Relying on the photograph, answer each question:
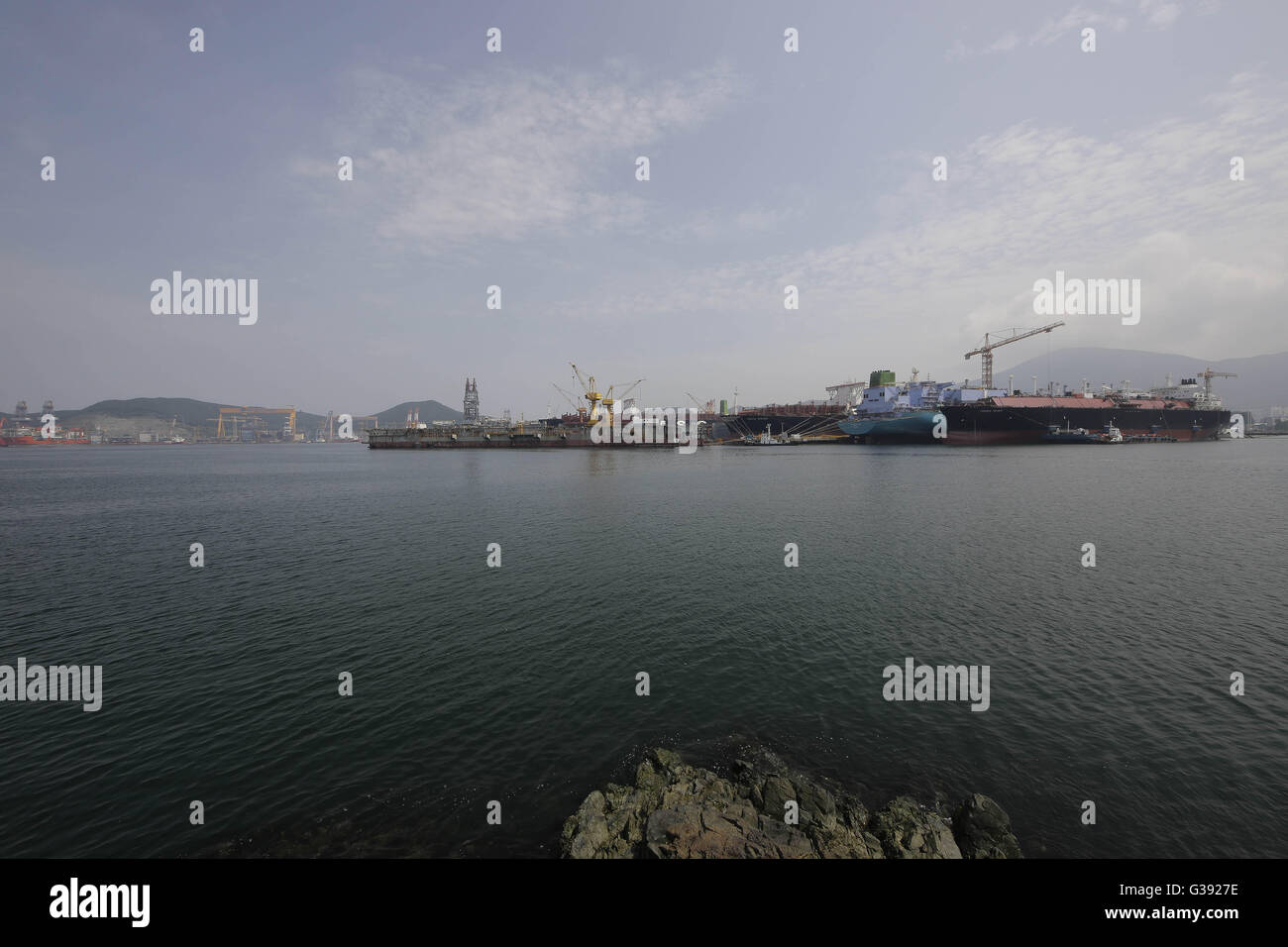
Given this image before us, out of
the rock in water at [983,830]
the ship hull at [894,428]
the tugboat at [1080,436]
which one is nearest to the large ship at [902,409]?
the ship hull at [894,428]

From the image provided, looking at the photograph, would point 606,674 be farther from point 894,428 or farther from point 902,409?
point 902,409

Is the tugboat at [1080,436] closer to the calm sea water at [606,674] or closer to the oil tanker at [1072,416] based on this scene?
the oil tanker at [1072,416]

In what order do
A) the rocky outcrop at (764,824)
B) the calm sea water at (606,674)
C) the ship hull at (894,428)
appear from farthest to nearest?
the ship hull at (894,428), the calm sea water at (606,674), the rocky outcrop at (764,824)

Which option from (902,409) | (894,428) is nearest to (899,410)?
(902,409)

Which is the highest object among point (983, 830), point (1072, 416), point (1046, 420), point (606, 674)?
point (1072, 416)

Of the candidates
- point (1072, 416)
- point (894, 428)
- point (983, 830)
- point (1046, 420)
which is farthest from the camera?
point (894, 428)

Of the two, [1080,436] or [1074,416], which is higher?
[1074,416]

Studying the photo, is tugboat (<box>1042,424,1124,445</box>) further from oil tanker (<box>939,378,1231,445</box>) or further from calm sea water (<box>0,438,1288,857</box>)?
calm sea water (<box>0,438,1288,857</box>)

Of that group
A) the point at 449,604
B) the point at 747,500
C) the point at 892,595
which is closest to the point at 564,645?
the point at 449,604
